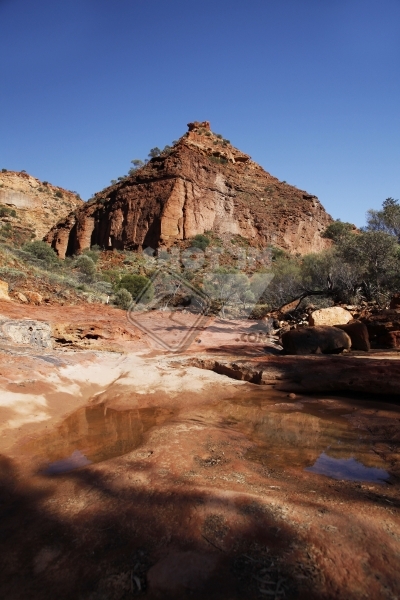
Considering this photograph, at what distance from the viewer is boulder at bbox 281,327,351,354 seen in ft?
31.3

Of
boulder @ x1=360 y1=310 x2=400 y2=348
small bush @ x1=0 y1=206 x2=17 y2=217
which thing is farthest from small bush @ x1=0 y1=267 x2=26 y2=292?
small bush @ x1=0 y1=206 x2=17 y2=217

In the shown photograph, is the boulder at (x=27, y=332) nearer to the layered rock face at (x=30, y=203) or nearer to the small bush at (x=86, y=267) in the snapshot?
the small bush at (x=86, y=267)

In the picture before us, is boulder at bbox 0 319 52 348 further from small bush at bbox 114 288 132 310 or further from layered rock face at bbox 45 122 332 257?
layered rock face at bbox 45 122 332 257

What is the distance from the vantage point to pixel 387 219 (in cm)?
2047

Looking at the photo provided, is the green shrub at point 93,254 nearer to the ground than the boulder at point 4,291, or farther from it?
farther from it

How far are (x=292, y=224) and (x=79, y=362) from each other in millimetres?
40783

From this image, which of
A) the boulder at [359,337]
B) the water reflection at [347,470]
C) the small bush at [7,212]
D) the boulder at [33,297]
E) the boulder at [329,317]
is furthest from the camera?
the small bush at [7,212]

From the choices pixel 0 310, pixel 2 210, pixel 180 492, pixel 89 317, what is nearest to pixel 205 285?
pixel 89 317

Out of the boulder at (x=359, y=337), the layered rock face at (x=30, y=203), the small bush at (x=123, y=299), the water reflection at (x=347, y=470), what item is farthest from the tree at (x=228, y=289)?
the layered rock face at (x=30, y=203)

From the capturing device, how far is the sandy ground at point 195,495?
1814mm

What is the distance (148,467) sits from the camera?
10.3 ft

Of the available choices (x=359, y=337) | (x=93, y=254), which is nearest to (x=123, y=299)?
(x=359, y=337)

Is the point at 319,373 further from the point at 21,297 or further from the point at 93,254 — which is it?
the point at 93,254

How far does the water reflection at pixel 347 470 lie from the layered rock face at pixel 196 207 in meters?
32.5
